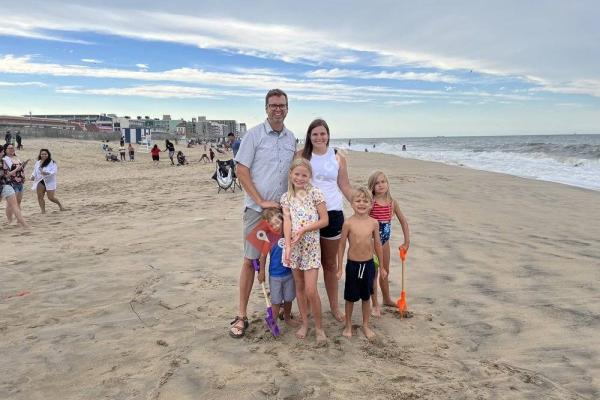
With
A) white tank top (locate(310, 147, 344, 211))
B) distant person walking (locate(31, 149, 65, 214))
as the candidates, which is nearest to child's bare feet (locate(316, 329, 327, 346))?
white tank top (locate(310, 147, 344, 211))

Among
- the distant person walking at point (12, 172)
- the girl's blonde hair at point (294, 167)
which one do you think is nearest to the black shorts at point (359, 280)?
the girl's blonde hair at point (294, 167)

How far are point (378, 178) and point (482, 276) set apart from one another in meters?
2.03

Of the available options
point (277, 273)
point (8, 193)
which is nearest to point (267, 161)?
point (277, 273)

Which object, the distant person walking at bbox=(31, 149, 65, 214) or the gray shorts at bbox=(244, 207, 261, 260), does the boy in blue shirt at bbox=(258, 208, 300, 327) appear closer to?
the gray shorts at bbox=(244, 207, 261, 260)

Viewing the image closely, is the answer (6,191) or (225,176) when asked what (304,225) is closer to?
(6,191)

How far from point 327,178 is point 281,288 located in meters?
0.95

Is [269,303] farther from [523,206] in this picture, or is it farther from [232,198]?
[523,206]

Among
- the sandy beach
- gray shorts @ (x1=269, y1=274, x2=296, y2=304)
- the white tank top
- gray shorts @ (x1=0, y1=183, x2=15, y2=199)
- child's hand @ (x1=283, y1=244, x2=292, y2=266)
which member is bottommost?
the sandy beach

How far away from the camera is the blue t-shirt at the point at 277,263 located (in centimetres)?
341

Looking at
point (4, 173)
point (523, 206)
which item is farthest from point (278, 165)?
point (523, 206)

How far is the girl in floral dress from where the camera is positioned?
3248 millimetres

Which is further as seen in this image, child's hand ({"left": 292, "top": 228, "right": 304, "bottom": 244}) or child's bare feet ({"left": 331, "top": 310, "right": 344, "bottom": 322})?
child's bare feet ({"left": 331, "top": 310, "right": 344, "bottom": 322})

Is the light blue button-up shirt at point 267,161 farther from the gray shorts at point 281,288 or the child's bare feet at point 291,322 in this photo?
the child's bare feet at point 291,322

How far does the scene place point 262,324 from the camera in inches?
145
